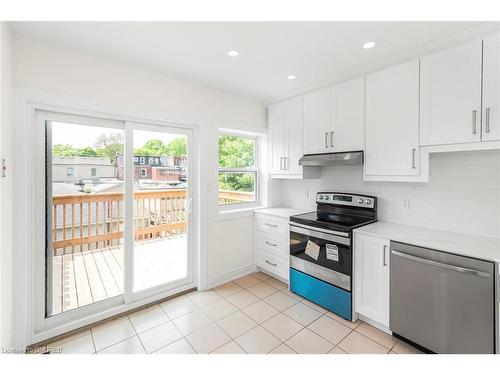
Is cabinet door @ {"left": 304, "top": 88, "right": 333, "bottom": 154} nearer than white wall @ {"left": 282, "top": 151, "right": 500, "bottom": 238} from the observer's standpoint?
No

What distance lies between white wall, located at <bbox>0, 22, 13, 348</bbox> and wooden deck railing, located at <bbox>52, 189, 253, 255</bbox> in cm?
42

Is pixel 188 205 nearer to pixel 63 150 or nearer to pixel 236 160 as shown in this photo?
pixel 236 160

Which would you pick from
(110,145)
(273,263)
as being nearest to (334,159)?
(273,263)

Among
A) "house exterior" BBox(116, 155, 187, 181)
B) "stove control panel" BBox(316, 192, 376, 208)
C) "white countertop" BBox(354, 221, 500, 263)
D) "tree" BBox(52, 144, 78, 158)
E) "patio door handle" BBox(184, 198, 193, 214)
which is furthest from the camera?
"patio door handle" BBox(184, 198, 193, 214)

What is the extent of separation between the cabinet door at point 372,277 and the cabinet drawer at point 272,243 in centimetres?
92

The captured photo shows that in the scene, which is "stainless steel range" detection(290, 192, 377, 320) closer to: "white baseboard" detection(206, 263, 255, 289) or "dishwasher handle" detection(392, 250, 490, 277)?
"dishwasher handle" detection(392, 250, 490, 277)

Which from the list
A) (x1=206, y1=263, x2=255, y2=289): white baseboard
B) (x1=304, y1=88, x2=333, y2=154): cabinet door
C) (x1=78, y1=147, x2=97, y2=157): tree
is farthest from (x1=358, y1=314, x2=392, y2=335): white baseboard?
(x1=78, y1=147, x2=97, y2=157): tree

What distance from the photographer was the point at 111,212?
93.8 inches

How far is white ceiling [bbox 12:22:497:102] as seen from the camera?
167 cm

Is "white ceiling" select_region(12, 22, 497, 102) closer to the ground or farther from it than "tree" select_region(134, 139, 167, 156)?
farther from it

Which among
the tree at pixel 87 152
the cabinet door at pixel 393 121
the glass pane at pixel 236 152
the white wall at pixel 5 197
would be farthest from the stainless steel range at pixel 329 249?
the white wall at pixel 5 197

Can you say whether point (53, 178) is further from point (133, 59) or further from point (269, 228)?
point (269, 228)

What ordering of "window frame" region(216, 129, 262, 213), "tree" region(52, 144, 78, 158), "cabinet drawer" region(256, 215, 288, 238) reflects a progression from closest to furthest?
"tree" region(52, 144, 78, 158), "cabinet drawer" region(256, 215, 288, 238), "window frame" region(216, 129, 262, 213)

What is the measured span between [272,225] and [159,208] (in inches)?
57.0
